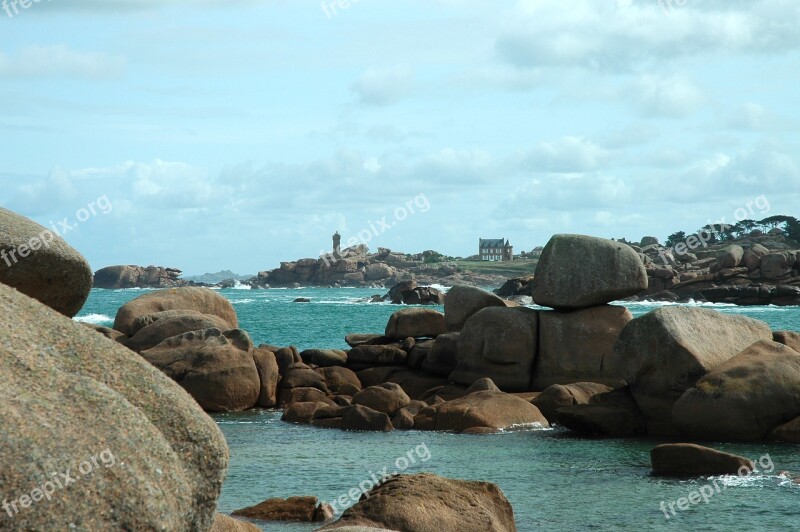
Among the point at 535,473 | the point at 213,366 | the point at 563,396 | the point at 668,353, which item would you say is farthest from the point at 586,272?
the point at 213,366

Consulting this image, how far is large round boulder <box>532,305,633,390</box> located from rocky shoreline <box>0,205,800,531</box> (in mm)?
47

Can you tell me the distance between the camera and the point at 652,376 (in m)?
23.4

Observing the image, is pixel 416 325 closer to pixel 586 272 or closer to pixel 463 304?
pixel 463 304

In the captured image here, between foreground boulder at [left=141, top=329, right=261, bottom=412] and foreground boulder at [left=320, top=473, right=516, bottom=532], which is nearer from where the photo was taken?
foreground boulder at [left=320, top=473, right=516, bottom=532]

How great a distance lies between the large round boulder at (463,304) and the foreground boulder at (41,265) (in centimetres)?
2294

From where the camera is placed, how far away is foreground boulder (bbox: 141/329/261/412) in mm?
27781

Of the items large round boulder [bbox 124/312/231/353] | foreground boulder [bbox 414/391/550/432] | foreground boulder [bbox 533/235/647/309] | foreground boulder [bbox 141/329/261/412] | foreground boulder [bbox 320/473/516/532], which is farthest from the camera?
large round boulder [bbox 124/312/231/353]

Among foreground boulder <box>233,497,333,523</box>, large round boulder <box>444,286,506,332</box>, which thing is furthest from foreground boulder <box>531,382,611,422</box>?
foreground boulder <box>233,497,333,523</box>

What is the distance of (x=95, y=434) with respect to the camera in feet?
20.4

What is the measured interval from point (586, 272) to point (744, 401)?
7.69m

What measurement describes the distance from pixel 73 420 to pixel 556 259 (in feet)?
77.4

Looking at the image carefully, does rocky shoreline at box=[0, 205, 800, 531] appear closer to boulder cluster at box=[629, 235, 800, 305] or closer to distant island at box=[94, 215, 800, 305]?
distant island at box=[94, 215, 800, 305]

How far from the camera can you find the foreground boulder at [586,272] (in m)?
28.4

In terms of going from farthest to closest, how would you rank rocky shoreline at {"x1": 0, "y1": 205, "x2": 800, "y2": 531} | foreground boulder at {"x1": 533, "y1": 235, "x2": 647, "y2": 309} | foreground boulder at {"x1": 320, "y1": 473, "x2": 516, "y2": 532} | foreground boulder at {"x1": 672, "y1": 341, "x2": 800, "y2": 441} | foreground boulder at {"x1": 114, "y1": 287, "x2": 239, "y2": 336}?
foreground boulder at {"x1": 114, "y1": 287, "x2": 239, "y2": 336}
foreground boulder at {"x1": 533, "y1": 235, "x2": 647, "y2": 309}
foreground boulder at {"x1": 672, "y1": 341, "x2": 800, "y2": 441}
foreground boulder at {"x1": 320, "y1": 473, "x2": 516, "y2": 532}
rocky shoreline at {"x1": 0, "y1": 205, "x2": 800, "y2": 531}
